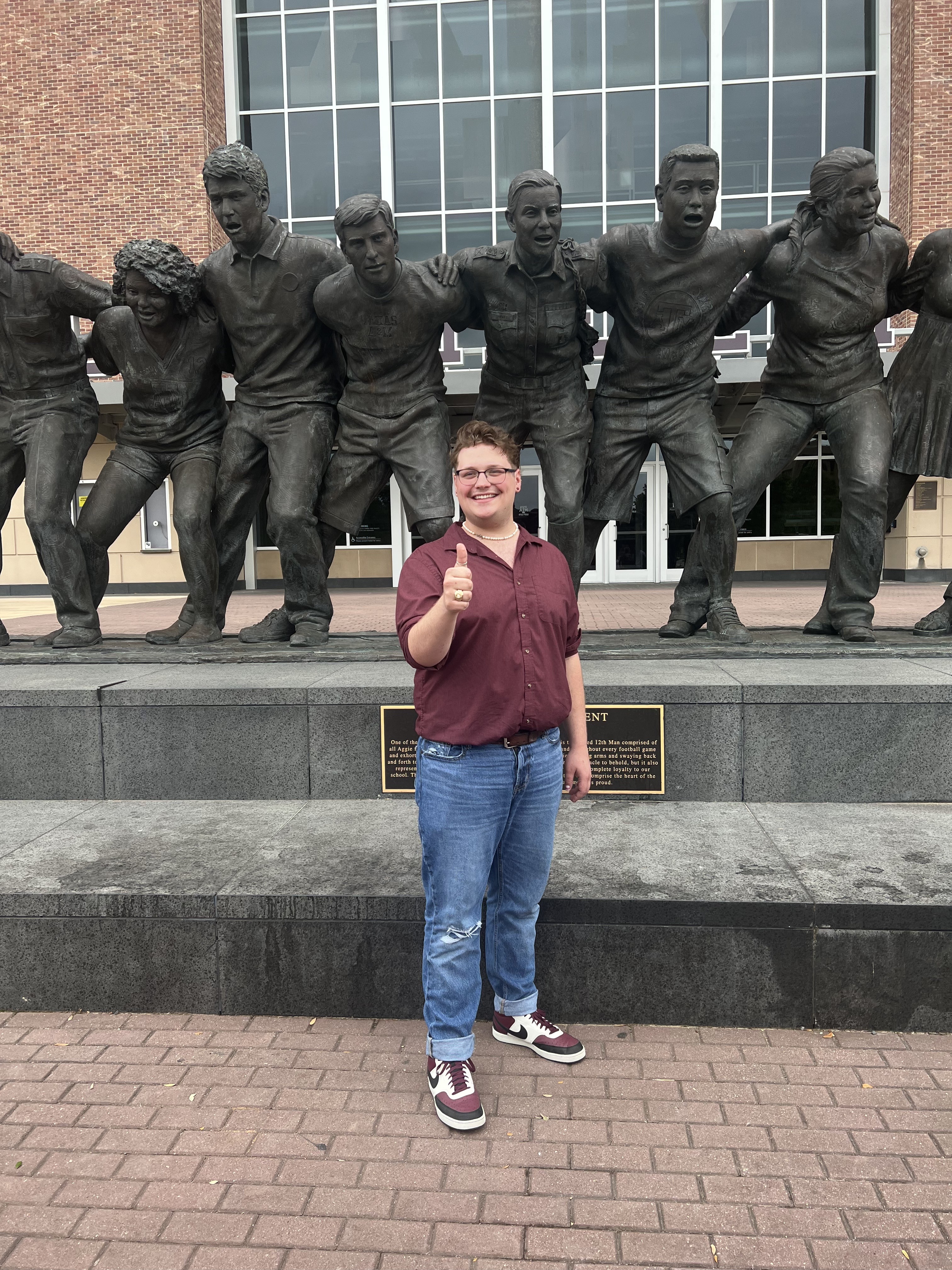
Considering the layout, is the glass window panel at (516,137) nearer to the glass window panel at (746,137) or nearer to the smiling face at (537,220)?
the glass window panel at (746,137)

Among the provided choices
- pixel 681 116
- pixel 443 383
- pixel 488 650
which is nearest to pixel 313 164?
pixel 681 116

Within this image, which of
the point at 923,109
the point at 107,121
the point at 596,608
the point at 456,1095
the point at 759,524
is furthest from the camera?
the point at 759,524

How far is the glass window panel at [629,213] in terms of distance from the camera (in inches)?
722

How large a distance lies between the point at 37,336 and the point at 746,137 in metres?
16.4

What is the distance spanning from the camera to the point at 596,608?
539 inches

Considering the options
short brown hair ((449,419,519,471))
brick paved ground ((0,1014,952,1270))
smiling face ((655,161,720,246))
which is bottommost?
brick paved ground ((0,1014,952,1270))

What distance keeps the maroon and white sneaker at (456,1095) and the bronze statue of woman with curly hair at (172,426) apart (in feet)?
12.3

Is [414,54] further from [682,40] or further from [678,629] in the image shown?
[678,629]

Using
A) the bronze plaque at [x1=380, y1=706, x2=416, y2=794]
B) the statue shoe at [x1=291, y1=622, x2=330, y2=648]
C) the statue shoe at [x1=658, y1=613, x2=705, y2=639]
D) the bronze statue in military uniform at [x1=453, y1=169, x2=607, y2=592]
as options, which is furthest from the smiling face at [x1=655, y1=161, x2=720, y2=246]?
the statue shoe at [x1=291, y1=622, x2=330, y2=648]

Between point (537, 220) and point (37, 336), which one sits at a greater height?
point (537, 220)

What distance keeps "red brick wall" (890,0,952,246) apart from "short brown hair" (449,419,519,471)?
1830 centimetres

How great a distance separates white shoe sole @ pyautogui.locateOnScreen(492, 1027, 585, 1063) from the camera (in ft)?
9.18

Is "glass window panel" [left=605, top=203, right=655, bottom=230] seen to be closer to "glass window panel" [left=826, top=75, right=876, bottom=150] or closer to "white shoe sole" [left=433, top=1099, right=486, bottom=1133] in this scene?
"glass window panel" [left=826, top=75, right=876, bottom=150]

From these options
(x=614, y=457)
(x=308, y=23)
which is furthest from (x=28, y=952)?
(x=308, y=23)
